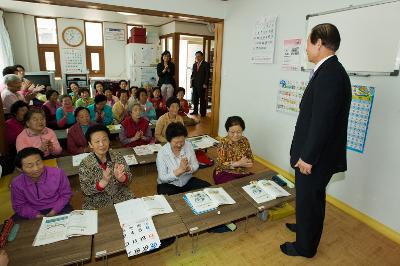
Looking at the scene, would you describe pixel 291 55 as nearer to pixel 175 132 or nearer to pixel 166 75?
pixel 175 132

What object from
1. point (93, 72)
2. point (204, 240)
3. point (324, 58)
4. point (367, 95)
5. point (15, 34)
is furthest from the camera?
point (93, 72)

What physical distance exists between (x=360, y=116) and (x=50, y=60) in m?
7.86

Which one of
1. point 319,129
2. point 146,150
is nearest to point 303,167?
point 319,129

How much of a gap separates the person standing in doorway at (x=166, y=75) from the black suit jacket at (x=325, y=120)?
17.1ft

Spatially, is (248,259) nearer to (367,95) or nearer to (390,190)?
(390,190)

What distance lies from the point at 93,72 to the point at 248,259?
24.8 feet

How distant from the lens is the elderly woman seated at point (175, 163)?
90.8 inches

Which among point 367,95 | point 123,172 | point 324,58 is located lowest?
point 123,172

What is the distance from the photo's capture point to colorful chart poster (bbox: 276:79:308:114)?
3105 mm

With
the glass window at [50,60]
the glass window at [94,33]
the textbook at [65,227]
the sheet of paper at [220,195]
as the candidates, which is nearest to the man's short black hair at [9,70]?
the glass window at [50,60]

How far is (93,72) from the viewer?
311 inches

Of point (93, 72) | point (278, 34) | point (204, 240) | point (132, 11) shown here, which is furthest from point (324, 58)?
point (93, 72)

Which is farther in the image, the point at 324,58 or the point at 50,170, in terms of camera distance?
the point at 50,170

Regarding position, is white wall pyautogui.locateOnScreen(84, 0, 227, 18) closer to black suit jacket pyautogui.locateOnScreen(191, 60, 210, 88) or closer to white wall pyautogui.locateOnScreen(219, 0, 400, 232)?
white wall pyautogui.locateOnScreen(219, 0, 400, 232)
